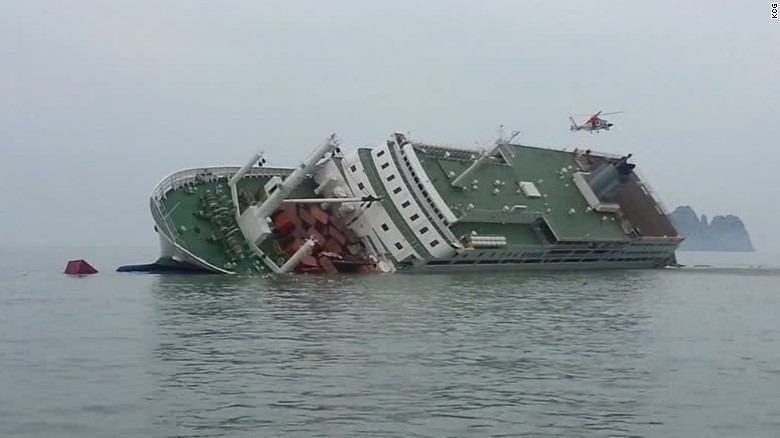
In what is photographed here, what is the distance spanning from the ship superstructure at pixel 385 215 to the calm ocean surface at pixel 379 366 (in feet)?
43.4

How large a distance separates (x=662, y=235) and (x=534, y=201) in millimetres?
18892

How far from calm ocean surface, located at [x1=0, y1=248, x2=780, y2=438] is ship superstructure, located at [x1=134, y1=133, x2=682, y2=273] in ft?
43.4

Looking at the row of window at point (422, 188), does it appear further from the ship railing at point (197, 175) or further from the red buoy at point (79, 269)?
the red buoy at point (79, 269)

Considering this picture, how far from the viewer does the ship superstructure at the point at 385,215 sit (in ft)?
184

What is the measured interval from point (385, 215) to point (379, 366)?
127 ft

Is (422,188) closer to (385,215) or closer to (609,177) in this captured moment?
(385,215)

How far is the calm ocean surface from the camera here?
664 inches

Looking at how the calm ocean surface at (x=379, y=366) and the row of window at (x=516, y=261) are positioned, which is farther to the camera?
the row of window at (x=516, y=261)

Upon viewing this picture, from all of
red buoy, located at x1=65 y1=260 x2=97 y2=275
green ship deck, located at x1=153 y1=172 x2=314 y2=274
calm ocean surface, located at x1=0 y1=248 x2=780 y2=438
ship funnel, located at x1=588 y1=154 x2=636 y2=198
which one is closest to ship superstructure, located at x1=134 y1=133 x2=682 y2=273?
green ship deck, located at x1=153 y1=172 x2=314 y2=274

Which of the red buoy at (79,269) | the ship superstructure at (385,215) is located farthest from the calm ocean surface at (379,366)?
the red buoy at (79,269)

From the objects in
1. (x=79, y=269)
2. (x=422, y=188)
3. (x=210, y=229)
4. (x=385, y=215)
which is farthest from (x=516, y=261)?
(x=79, y=269)

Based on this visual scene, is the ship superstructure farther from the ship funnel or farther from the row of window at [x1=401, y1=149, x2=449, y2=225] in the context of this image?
the ship funnel

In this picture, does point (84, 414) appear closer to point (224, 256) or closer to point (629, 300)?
point (629, 300)

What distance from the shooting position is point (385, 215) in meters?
61.2
